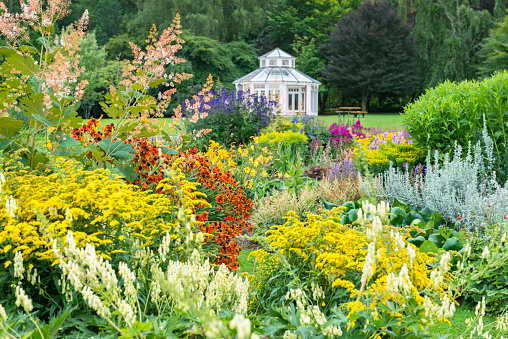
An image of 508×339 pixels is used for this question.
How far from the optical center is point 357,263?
2.19m

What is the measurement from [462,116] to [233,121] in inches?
198

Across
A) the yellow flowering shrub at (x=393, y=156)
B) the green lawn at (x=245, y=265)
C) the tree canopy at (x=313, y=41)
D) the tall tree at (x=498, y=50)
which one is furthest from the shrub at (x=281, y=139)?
the tall tree at (x=498, y=50)

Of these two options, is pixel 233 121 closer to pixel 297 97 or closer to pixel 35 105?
pixel 35 105

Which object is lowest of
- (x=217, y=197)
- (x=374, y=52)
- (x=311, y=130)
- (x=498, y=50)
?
(x=217, y=197)

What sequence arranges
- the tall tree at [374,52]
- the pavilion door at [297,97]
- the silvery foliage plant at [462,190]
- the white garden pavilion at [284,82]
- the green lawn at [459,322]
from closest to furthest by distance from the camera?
the green lawn at [459,322] → the silvery foliage plant at [462,190] → the white garden pavilion at [284,82] → the pavilion door at [297,97] → the tall tree at [374,52]

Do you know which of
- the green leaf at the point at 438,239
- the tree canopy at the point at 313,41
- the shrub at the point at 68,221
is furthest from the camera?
the tree canopy at the point at 313,41

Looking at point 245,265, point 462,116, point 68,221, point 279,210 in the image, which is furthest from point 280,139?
point 68,221

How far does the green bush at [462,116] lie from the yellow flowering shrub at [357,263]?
327cm

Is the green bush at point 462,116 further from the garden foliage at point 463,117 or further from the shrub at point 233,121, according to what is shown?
the shrub at point 233,121

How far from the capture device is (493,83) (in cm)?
530

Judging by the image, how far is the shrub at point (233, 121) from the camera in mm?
9211

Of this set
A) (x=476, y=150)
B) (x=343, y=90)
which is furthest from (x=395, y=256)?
(x=343, y=90)

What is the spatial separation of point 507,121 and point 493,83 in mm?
543

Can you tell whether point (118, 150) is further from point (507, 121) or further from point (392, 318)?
point (507, 121)
